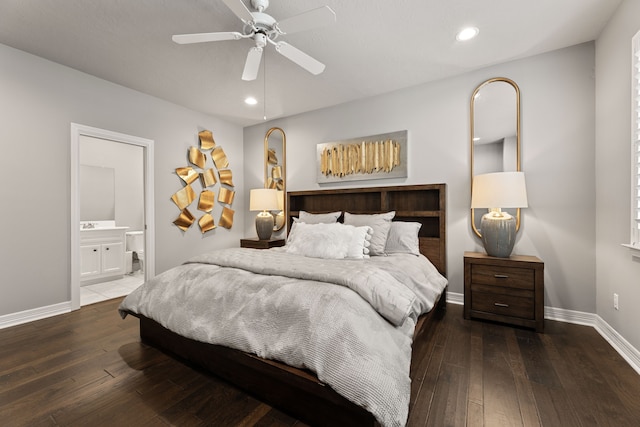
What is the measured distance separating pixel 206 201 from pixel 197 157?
69 centimetres

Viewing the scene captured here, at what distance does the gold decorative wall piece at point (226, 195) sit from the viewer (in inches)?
186

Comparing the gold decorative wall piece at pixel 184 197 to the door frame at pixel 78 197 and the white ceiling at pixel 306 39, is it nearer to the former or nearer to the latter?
the door frame at pixel 78 197

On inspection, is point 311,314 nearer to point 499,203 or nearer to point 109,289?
point 499,203

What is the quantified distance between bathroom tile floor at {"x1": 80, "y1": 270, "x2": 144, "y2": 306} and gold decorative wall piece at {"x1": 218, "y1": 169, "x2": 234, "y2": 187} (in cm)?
207

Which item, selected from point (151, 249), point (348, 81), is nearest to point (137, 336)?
point (151, 249)

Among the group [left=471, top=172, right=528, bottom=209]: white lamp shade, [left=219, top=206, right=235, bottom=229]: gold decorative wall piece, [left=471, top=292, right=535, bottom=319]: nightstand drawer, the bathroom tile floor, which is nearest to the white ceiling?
[left=471, top=172, right=528, bottom=209]: white lamp shade

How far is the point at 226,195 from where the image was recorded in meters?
4.82

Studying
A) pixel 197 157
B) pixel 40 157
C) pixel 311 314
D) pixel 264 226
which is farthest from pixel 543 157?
pixel 40 157

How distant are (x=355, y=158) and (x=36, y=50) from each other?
356 cm

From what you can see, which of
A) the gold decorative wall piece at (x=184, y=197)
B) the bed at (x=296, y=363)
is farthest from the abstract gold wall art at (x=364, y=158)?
Answer: the gold decorative wall piece at (x=184, y=197)

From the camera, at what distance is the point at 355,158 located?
155 inches

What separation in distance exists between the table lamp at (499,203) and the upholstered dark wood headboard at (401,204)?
527 millimetres

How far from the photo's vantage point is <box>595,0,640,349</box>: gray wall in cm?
206

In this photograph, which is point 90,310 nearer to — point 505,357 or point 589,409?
point 505,357
